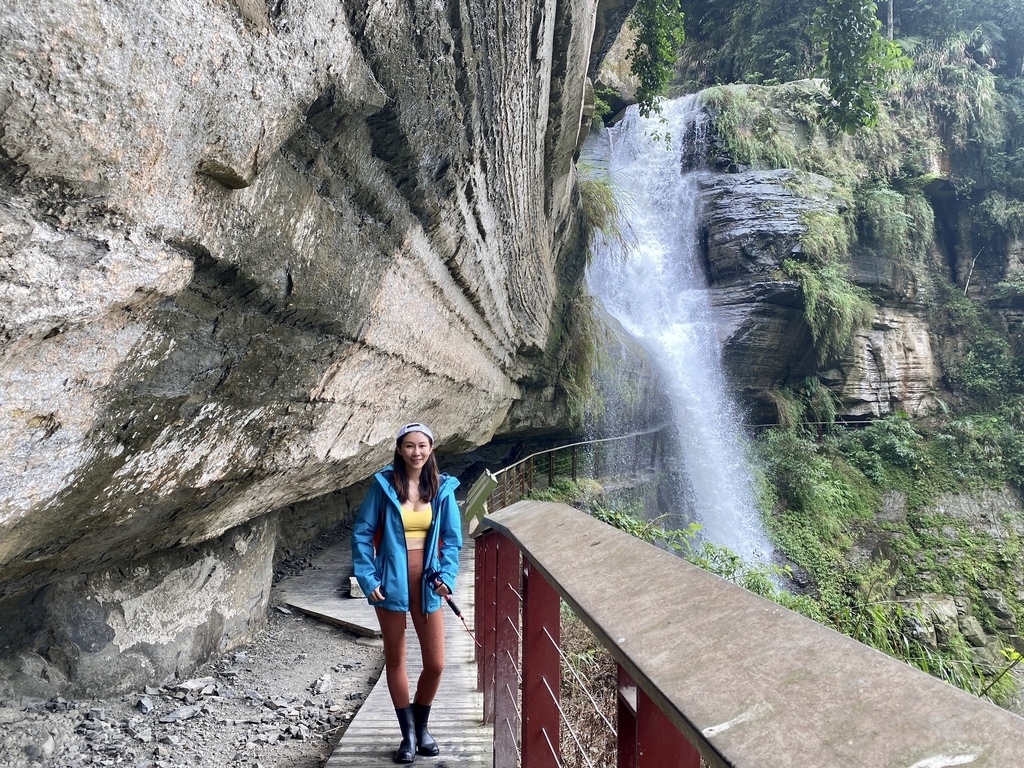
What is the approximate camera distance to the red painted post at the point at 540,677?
1.65 m

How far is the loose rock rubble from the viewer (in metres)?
2.57

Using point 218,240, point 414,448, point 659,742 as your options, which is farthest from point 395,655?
point 659,742

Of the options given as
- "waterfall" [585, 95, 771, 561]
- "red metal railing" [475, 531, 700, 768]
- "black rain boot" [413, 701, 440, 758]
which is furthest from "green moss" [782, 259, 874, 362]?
"black rain boot" [413, 701, 440, 758]

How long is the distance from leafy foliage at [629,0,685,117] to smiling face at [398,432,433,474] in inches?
243

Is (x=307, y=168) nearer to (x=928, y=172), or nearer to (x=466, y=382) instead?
(x=466, y=382)

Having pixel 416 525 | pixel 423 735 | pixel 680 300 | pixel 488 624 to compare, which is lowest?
pixel 423 735

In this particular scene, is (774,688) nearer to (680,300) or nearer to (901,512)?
(680,300)

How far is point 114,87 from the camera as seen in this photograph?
1.29 m

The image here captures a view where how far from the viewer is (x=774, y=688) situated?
1.99 feet

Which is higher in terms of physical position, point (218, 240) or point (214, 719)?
point (218, 240)

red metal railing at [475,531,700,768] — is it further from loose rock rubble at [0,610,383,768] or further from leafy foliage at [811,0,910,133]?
leafy foliage at [811,0,910,133]

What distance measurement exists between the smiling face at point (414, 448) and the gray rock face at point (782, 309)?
13.3m

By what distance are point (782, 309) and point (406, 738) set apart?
14.2 metres

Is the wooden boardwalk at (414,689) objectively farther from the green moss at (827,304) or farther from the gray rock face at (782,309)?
the green moss at (827,304)
